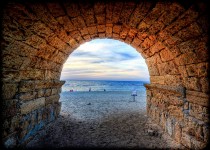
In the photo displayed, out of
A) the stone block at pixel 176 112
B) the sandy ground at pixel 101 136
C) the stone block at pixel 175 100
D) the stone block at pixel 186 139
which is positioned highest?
the stone block at pixel 175 100

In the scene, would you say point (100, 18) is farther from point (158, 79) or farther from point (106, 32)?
point (158, 79)

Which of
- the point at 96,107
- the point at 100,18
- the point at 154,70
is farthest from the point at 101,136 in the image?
the point at 96,107

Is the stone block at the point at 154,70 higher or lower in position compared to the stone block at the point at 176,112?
higher

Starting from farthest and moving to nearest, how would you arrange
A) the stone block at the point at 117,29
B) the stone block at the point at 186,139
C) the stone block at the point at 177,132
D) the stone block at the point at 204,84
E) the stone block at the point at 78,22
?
the stone block at the point at 117,29 → the stone block at the point at 177,132 → the stone block at the point at 78,22 → the stone block at the point at 186,139 → the stone block at the point at 204,84

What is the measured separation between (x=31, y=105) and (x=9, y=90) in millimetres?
911

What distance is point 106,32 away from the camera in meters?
4.52

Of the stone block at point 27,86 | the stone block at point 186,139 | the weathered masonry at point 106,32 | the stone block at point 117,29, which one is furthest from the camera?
the stone block at point 117,29

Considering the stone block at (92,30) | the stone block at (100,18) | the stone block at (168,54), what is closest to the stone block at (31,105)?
the stone block at (92,30)

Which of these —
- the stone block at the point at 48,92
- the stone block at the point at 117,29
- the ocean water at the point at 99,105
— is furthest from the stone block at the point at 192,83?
the stone block at the point at 48,92

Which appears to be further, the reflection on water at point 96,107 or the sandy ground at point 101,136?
the reflection on water at point 96,107

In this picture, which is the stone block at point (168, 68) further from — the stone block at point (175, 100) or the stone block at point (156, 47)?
the stone block at point (175, 100)

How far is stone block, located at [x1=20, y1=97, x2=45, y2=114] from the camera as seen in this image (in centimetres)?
339

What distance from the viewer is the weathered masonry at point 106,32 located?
244 centimetres

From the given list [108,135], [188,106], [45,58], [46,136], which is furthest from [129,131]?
[45,58]
